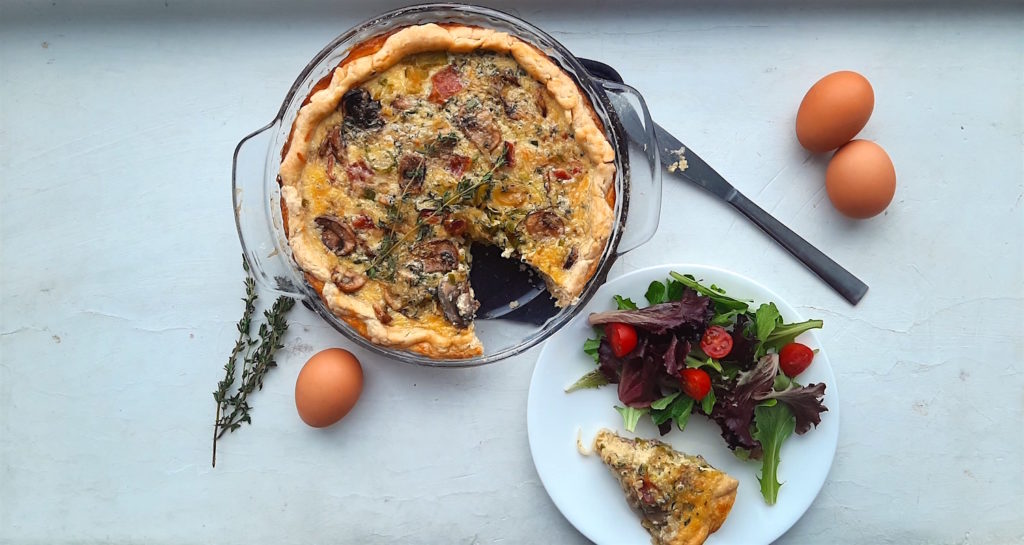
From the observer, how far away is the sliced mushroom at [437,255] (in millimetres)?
2662

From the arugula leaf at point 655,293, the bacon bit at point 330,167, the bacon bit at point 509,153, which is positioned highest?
the bacon bit at point 509,153

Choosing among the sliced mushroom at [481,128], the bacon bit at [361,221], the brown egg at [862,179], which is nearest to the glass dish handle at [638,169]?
the sliced mushroom at [481,128]

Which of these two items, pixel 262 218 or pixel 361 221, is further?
pixel 262 218

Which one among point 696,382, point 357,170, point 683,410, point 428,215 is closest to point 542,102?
point 428,215

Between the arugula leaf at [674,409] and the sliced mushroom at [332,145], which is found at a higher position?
the sliced mushroom at [332,145]

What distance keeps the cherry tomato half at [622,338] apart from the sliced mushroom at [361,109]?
1131 millimetres

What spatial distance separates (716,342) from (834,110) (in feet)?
3.21

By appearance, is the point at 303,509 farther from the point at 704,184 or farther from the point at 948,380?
the point at 948,380

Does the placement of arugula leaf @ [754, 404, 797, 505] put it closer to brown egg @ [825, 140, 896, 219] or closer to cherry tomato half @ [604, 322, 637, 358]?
cherry tomato half @ [604, 322, 637, 358]

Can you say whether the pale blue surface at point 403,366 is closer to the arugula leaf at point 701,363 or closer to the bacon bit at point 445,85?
the arugula leaf at point 701,363

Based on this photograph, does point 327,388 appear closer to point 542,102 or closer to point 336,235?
point 336,235

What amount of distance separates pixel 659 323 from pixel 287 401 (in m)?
1.53

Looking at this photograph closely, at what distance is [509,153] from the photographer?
8.53 ft

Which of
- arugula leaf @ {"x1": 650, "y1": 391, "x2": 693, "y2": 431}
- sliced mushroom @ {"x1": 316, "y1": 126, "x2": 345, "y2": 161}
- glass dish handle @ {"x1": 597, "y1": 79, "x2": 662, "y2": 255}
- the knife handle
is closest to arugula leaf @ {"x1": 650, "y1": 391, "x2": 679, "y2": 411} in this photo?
arugula leaf @ {"x1": 650, "y1": 391, "x2": 693, "y2": 431}
